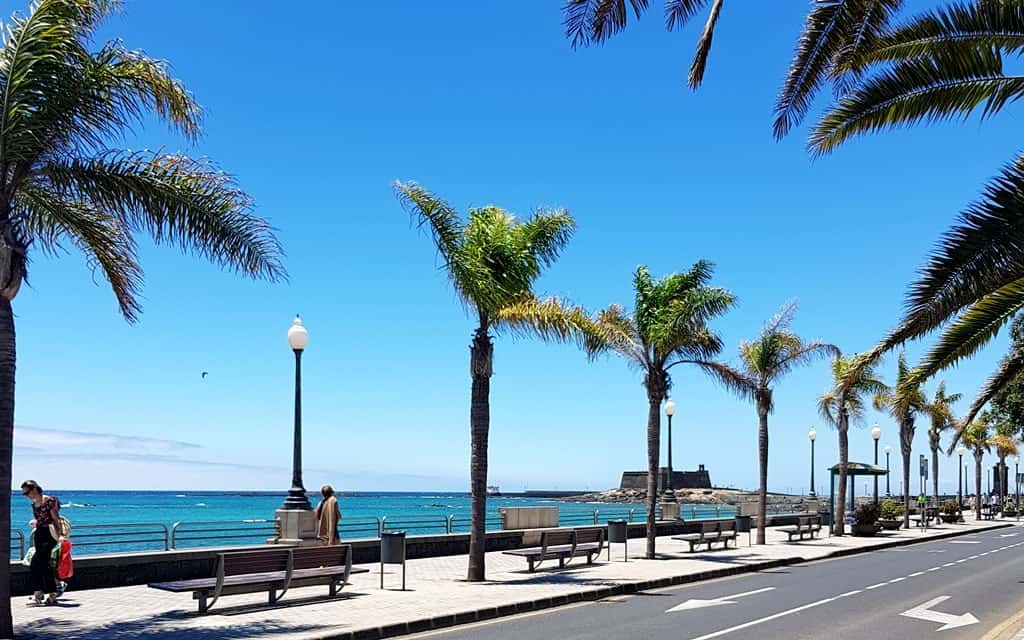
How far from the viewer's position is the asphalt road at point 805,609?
14422 mm

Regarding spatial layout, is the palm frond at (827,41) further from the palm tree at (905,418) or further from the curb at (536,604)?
the palm tree at (905,418)

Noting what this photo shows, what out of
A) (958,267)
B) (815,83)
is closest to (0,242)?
(815,83)

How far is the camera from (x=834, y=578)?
2341 centimetres

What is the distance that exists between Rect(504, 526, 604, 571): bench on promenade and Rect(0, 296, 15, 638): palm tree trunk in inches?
449

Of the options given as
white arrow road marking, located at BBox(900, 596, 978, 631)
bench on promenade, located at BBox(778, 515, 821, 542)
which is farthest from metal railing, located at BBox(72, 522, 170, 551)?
bench on promenade, located at BBox(778, 515, 821, 542)

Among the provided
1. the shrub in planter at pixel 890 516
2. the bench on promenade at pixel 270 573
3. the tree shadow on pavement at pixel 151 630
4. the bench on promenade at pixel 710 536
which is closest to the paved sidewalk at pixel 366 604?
the tree shadow on pavement at pixel 151 630

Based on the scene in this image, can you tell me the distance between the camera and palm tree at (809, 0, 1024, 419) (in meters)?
10.9

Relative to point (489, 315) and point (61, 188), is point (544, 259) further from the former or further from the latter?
point (61, 188)

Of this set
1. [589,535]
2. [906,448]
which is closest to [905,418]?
[906,448]

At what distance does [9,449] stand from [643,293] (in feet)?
57.1

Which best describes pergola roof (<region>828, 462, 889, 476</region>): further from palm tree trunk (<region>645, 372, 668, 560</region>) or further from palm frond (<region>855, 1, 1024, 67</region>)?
palm frond (<region>855, 1, 1024, 67</region>)

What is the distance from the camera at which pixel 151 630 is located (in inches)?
527

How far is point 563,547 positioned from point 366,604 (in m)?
8.30

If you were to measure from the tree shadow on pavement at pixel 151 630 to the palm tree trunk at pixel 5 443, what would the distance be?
0.48 m
